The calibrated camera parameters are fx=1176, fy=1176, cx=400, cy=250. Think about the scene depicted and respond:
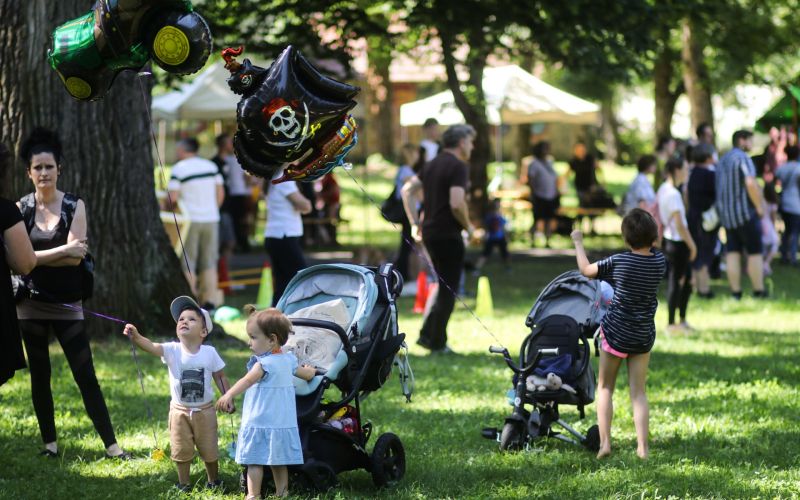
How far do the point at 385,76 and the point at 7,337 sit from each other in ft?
103

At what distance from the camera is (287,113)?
619 centimetres

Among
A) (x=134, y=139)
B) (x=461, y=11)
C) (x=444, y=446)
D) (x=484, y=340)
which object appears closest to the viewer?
(x=444, y=446)

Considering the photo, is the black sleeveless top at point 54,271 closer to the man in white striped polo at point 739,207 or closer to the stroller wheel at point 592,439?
the stroller wheel at point 592,439

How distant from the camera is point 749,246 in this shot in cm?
1473

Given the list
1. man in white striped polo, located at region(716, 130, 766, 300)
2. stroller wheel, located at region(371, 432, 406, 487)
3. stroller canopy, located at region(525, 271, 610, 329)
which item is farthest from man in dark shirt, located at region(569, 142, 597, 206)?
stroller wheel, located at region(371, 432, 406, 487)

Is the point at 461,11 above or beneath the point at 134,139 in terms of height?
above

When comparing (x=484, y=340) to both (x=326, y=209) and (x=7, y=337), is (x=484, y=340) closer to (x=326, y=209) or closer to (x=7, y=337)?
(x=7, y=337)

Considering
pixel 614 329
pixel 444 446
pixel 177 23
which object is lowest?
pixel 444 446

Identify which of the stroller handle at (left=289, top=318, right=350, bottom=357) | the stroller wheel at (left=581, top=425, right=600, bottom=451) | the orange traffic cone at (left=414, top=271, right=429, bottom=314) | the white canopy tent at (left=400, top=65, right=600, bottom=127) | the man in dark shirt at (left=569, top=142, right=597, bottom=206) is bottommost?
the stroller wheel at (left=581, top=425, right=600, bottom=451)

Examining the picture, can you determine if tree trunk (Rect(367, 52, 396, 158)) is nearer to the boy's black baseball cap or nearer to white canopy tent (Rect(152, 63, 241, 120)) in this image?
white canopy tent (Rect(152, 63, 241, 120))

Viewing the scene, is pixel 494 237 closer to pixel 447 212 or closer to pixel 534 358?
pixel 447 212

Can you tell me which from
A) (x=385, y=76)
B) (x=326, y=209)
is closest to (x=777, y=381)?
(x=326, y=209)

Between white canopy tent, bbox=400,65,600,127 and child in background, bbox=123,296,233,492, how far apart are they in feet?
52.4

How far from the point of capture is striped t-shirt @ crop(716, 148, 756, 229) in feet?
46.2
